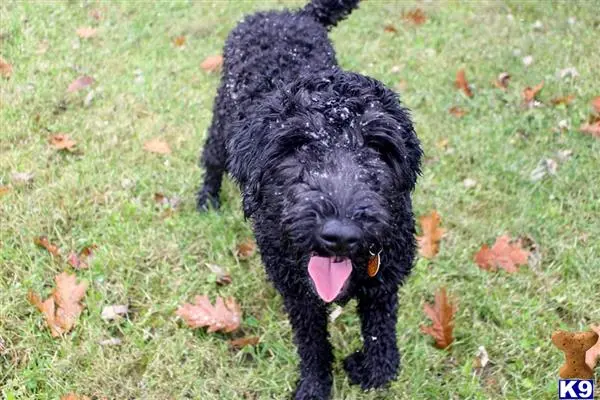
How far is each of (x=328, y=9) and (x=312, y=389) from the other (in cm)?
269

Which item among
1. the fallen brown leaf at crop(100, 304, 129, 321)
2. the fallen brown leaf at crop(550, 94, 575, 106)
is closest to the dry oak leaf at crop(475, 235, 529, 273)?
the fallen brown leaf at crop(550, 94, 575, 106)

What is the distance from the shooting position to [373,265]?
2.58 metres

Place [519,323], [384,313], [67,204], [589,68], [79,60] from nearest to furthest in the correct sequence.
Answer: [384,313], [519,323], [67,204], [589,68], [79,60]

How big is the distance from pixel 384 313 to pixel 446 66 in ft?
11.5

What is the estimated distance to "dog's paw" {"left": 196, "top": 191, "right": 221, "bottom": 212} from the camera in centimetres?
439

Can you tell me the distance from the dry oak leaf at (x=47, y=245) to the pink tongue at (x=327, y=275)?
89.7 inches

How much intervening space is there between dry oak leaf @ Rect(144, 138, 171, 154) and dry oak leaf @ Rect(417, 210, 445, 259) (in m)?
2.21

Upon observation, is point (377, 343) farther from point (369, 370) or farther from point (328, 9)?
point (328, 9)

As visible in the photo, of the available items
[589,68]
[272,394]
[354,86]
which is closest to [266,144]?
[354,86]

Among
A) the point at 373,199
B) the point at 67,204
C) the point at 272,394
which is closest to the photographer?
the point at 373,199

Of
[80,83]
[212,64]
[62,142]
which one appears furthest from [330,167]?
[80,83]

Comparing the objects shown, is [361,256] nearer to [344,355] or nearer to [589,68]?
[344,355]

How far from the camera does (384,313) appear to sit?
3.01 metres

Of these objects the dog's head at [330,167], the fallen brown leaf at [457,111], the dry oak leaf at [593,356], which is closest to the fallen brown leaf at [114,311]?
the dog's head at [330,167]
